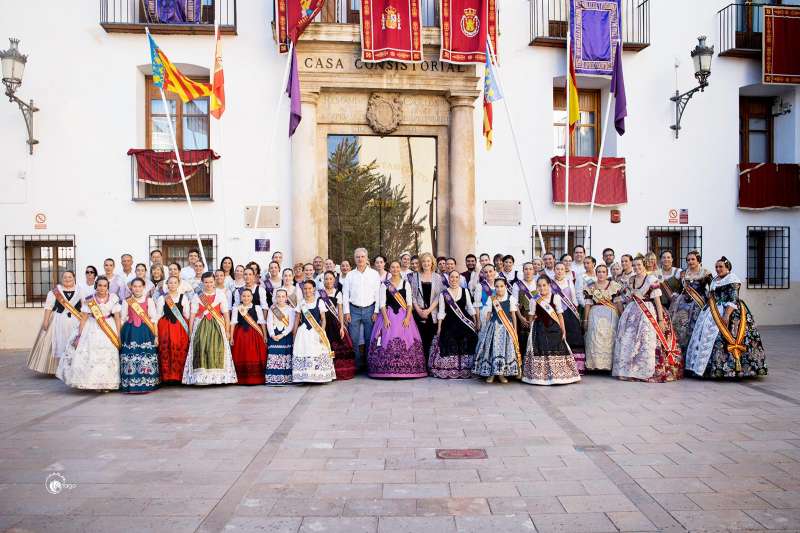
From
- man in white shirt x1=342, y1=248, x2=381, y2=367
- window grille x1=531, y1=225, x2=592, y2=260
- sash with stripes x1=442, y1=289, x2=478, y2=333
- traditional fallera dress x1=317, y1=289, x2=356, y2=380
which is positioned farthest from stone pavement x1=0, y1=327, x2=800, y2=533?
window grille x1=531, y1=225, x2=592, y2=260

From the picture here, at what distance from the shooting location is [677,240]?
13.9m

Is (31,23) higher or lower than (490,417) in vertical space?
higher

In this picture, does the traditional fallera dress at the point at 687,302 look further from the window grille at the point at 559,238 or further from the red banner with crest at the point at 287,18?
the red banner with crest at the point at 287,18

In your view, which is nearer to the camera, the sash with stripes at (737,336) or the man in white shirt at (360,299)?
the sash with stripes at (737,336)

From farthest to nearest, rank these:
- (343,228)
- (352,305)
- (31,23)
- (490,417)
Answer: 1. (343,228)
2. (31,23)
3. (352,305)
4. (490,417)

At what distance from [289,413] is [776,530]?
4.52 meters

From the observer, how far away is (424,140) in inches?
518

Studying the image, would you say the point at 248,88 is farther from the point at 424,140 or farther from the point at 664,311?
the point at 664,311

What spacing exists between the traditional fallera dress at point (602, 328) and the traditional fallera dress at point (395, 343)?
236 centimetres

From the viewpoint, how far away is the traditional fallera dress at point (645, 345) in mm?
8242

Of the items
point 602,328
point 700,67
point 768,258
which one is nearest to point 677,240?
point 768,258

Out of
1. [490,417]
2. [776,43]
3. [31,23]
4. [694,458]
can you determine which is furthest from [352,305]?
[776,43]

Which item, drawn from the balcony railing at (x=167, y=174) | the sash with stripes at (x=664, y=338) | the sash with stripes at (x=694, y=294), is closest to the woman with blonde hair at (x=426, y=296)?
the sash with stripes at (x=664, y=338)

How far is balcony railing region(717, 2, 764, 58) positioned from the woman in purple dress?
395 inches
